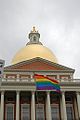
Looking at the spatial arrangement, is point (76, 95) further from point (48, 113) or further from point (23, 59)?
point (23, 59)

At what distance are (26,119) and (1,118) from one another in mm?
4837

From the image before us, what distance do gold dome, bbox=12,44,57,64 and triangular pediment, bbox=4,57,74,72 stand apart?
7.52 ft

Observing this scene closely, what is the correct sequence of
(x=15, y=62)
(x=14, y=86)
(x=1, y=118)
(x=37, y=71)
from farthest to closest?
Answer: (x=15, y=62)
(x=37, y=71)
(x=14, y=86)
(x=1, y=118)

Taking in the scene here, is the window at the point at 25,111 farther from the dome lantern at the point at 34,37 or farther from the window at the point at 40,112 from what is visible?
the dome lantern at the point at 34,37

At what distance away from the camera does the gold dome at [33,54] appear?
6150cm

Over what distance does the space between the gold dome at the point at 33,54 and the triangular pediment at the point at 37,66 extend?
2.29 metres

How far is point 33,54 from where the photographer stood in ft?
203

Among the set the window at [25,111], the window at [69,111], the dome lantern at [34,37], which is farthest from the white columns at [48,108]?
the dome lantern at [34,37]

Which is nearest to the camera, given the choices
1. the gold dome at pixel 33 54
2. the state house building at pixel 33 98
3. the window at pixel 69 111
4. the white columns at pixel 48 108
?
the white columns at pixel 48 108

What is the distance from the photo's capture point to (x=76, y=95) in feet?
171

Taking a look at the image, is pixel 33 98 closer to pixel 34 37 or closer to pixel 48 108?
pixel 48 108

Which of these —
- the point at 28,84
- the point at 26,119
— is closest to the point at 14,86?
the point at 28,84

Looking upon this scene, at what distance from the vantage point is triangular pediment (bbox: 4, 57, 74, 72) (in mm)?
57688

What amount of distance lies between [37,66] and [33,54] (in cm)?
402
